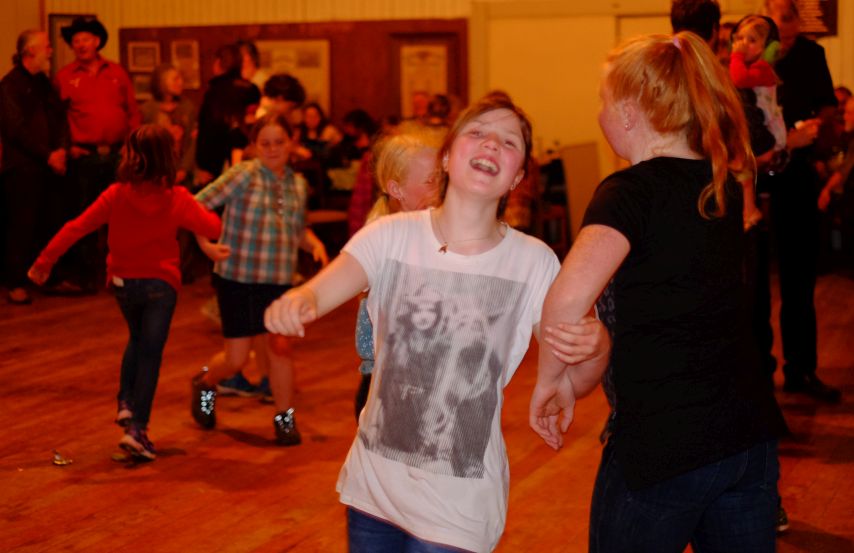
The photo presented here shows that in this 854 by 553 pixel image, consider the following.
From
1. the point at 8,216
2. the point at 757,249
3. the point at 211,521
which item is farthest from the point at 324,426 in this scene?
the point at 8,216

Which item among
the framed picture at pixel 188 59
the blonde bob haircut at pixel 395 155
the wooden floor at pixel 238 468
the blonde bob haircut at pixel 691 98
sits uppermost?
the framed picture at pixel 188 59

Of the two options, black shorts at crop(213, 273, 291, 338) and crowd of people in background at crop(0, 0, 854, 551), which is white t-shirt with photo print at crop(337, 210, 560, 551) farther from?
black shorts at crop(213, 273, 291, 338)

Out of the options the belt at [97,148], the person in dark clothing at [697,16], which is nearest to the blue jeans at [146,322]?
the person in dark clothing at [697,16]

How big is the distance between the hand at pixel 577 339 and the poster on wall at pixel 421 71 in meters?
→ 10.7

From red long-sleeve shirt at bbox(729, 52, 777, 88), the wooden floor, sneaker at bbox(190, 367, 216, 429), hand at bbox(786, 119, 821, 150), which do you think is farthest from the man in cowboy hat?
red long-sleeve shirt at bbox(729, 52, 777, 88)

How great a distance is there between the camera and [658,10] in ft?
39.1

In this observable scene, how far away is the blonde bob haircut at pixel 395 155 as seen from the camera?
337 centimetres

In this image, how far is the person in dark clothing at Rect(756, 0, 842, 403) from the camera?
541 centimetres

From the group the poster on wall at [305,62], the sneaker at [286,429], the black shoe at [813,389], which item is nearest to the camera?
the sneaker at [286,429]

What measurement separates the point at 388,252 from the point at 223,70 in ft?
23.2

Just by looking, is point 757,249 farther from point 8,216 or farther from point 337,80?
point 337,80

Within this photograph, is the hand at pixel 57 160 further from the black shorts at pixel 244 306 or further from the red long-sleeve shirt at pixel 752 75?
the red long-sleeve shirt at pixel 752 75

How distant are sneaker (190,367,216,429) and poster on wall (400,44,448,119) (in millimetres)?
7573

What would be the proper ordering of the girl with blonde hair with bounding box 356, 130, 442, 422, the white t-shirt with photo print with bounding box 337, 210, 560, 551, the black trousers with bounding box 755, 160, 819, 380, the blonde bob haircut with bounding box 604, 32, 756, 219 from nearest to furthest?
the blonde bob haircut with bounding box 604, 32, 756, 219 → the white t-shirt with photo print with bounding box 337, 210, 560, 551 → the girl with blonde hair with bounding box 356, 130, 442, 422 → the black trousers with bounding box 755, 160, 819, 380
